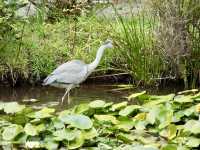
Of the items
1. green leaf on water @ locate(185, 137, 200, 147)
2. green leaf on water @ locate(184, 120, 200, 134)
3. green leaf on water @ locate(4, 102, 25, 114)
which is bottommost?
green leaf on water @ locate(185, 137, 200, 147)

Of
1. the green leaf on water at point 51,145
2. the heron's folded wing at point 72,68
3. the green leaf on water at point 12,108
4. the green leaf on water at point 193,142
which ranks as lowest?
the green leaf on water at point 51,145

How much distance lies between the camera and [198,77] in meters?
9.10

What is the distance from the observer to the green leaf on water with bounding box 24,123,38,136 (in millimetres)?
4941

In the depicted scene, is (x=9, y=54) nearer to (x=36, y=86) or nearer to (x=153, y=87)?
(x=36, y=86)

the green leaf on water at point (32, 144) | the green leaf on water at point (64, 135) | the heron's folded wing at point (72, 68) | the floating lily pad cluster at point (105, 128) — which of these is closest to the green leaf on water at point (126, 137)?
the floating lily pad cluster at point (105, 128)

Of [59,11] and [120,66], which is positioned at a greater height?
[59,11]

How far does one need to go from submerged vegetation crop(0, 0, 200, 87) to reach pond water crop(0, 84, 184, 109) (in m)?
0.19

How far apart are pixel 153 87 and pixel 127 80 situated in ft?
1.52

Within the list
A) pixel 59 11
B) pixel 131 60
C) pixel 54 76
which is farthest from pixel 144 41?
pixel 59 11

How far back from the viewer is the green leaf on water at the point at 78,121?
496 centimetres

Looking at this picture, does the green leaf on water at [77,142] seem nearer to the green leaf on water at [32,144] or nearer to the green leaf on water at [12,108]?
the green leaf on water at [32,144]

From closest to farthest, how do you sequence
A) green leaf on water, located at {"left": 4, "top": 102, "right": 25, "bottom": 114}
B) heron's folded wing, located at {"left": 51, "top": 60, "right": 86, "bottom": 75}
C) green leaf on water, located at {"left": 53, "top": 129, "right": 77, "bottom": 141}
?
green leaf on water, located at {"left": 53, "top": 129, "right": 77, "bottom": 141} < green leaf on water, located at {"left": 4, "top": 102, "right": 25, "bottom": 114} < heron's folded wing, located at {"left": 51, "top": 60, "right": 86, "bottom": 75}

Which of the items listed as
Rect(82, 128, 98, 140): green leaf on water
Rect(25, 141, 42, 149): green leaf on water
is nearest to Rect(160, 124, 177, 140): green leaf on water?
Rect(82, 128, 98, 140): green leaf on water

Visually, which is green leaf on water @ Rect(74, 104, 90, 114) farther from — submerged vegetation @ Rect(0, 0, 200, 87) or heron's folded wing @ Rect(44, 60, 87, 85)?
submerged vegetation @ Rect(0, 0, 200, 87)
